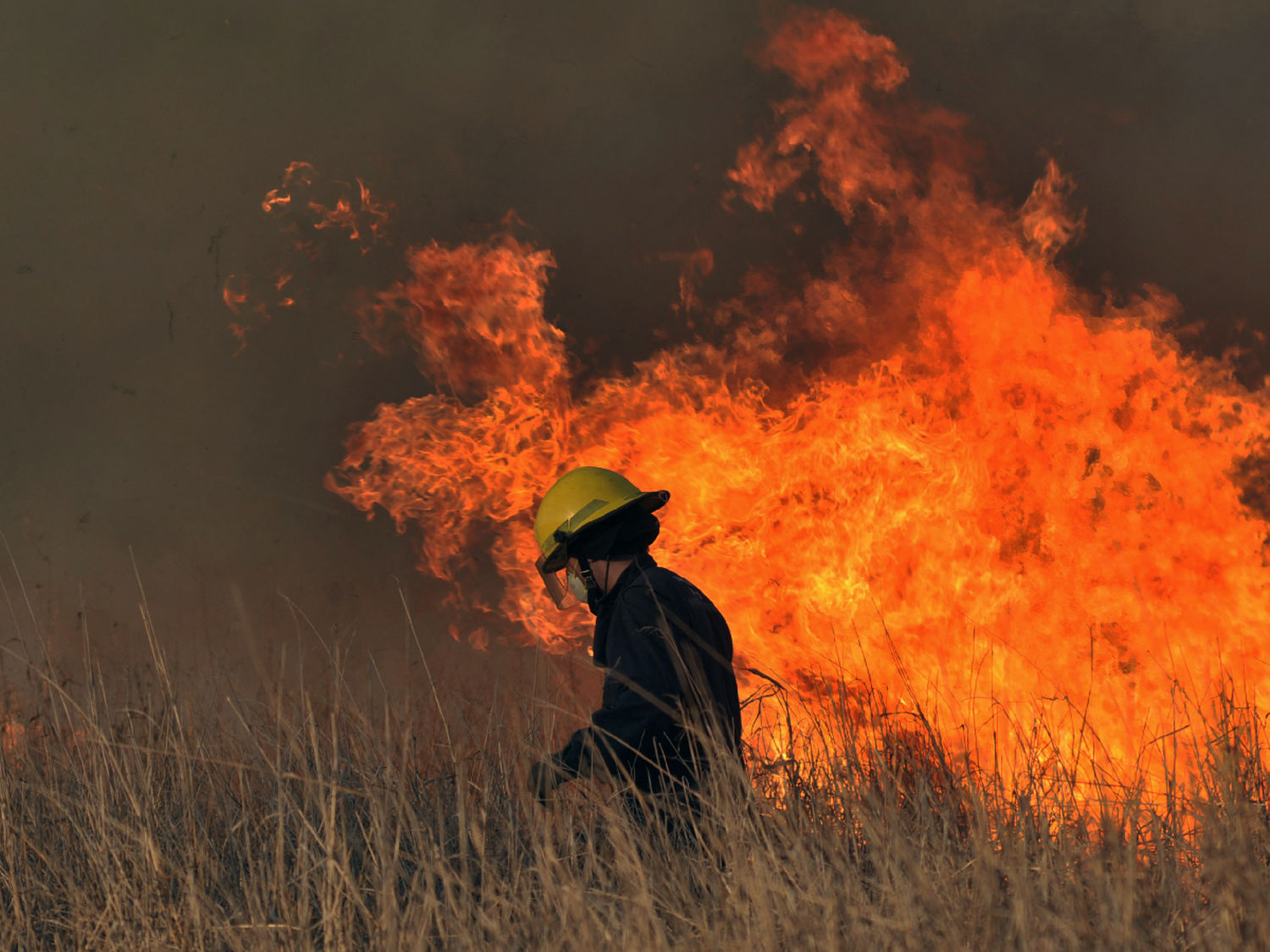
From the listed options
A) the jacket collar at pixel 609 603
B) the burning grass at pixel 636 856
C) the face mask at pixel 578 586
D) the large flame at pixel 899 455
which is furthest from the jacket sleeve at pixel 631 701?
the large flame at pixel 899 455

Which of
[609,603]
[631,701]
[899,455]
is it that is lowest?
[631,701]

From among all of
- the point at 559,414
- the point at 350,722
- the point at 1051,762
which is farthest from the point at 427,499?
the point at 1051,762

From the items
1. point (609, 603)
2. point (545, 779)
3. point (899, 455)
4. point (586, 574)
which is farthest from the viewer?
point (899, 455)

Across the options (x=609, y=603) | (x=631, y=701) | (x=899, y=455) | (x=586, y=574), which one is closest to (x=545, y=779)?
(x=631, y=701)

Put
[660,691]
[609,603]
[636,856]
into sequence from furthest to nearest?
[609,603] → [660,691] → [636,856]

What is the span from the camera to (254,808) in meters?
3.73

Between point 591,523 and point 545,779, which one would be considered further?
point 591,523

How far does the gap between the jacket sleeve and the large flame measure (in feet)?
12.1

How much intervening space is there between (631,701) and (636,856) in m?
0.63

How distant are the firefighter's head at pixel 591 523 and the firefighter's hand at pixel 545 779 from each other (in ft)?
2.88

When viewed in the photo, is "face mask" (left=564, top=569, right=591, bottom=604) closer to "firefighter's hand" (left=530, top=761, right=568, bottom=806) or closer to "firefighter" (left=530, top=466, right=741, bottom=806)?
"firefighter" (left=530, top=466, right=741, bottom=806)

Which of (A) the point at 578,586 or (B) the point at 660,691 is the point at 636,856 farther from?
(A) the point at 578,586

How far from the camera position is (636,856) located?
2.37 metres

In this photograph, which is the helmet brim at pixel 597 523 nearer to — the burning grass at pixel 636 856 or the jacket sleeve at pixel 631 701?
the jacket sleeve at pixel 631 701
